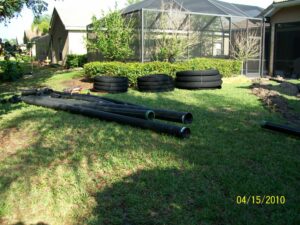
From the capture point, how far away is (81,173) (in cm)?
434

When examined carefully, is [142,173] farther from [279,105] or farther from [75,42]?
[75,42]

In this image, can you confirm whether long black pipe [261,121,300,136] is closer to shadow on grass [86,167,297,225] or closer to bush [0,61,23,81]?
shadow on grass [86,167,297,225]

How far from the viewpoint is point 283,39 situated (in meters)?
19.7

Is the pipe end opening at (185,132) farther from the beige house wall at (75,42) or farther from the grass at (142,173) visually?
the beige house wall at (75,42)

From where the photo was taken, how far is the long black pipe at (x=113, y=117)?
564cm

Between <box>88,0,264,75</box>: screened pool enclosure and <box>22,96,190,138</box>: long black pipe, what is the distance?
6.75 meters

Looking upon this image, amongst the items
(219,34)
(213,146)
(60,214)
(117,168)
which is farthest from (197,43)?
(60,214)

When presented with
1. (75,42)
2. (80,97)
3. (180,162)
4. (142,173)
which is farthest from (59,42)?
(142,173)

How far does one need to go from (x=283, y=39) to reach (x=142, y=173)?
1821 cm

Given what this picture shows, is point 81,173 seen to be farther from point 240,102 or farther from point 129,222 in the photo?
point 240,102

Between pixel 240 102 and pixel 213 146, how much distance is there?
4319mm

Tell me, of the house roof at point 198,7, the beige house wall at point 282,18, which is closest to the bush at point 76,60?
the house roof at point 198,7

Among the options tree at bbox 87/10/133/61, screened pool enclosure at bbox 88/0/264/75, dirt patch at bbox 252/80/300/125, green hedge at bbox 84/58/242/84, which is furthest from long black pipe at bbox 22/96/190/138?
tree at bbox 87/10/133/61

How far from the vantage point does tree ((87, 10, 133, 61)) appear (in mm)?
15242
